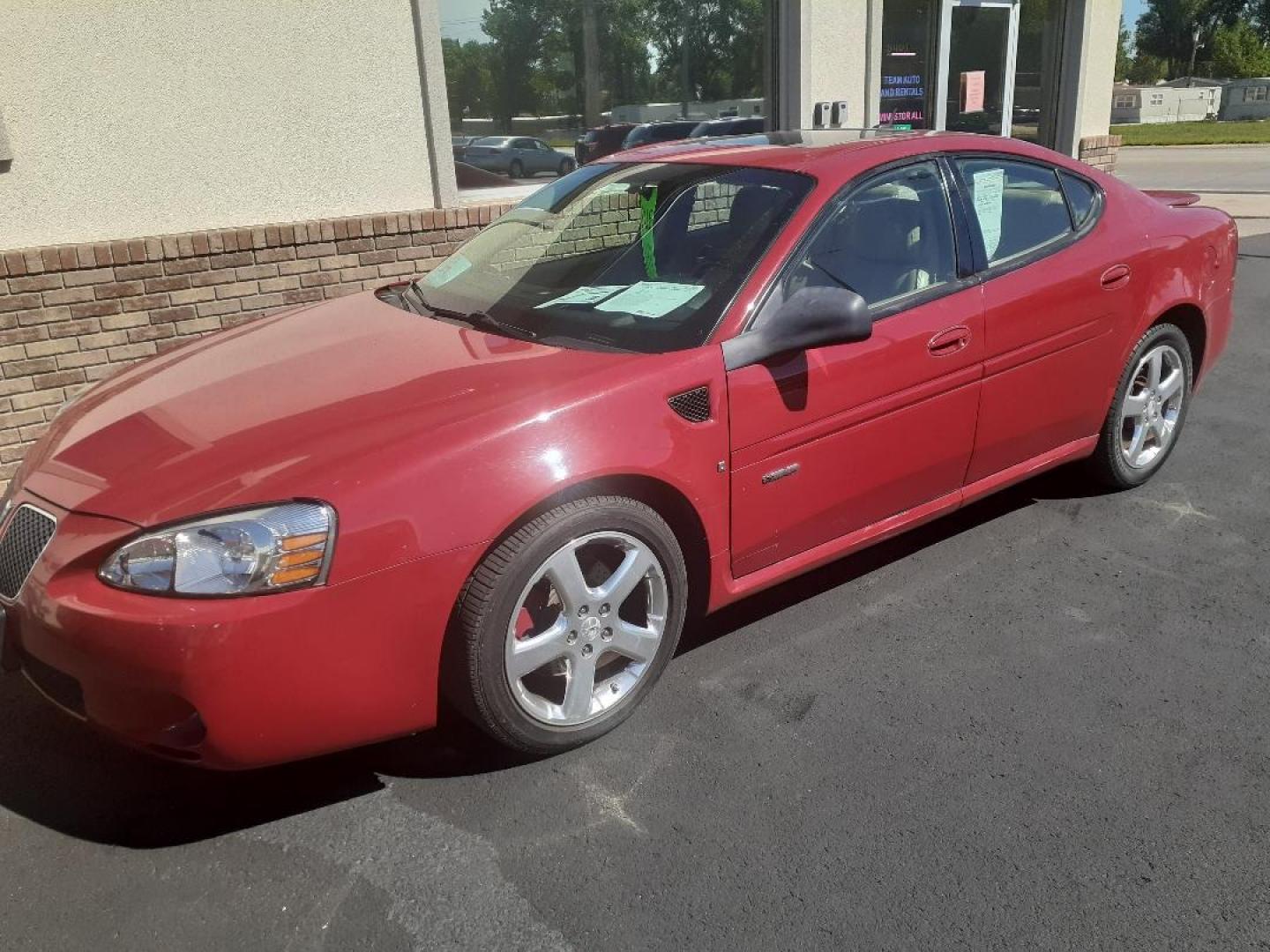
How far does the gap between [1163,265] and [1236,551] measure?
1.15 m

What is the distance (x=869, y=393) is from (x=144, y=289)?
415 cm

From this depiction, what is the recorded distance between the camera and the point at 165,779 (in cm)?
285

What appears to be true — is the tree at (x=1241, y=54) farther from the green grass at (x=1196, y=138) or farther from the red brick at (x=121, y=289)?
the red brick at (x=121, y=289)

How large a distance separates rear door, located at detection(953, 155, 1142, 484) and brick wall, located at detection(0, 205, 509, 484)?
363 centimetres

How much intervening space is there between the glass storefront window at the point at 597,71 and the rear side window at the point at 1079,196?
13.5 feet

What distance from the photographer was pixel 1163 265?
4188 millimetres

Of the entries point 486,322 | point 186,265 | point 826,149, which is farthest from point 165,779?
point 186,265

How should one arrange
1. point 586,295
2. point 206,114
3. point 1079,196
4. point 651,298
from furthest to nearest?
point 206,114 → point 1079,196 → point 586,295 → point 651,298

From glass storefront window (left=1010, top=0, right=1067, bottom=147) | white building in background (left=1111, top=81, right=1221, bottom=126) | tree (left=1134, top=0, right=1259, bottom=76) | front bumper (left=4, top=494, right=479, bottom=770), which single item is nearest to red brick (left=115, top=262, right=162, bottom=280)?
front bumper (left=4, top=494, right=479, bottom=770)

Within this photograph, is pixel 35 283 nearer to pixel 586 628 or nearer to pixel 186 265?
→ pixel 186 265

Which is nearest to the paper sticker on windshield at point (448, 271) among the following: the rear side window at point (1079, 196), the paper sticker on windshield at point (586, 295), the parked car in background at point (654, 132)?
the paper sticker on windshield at point (586, 295)

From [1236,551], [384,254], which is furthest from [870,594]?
[384,254]

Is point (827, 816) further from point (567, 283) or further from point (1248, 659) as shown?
point (567, 283)

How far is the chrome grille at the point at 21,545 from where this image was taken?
2570 mm
